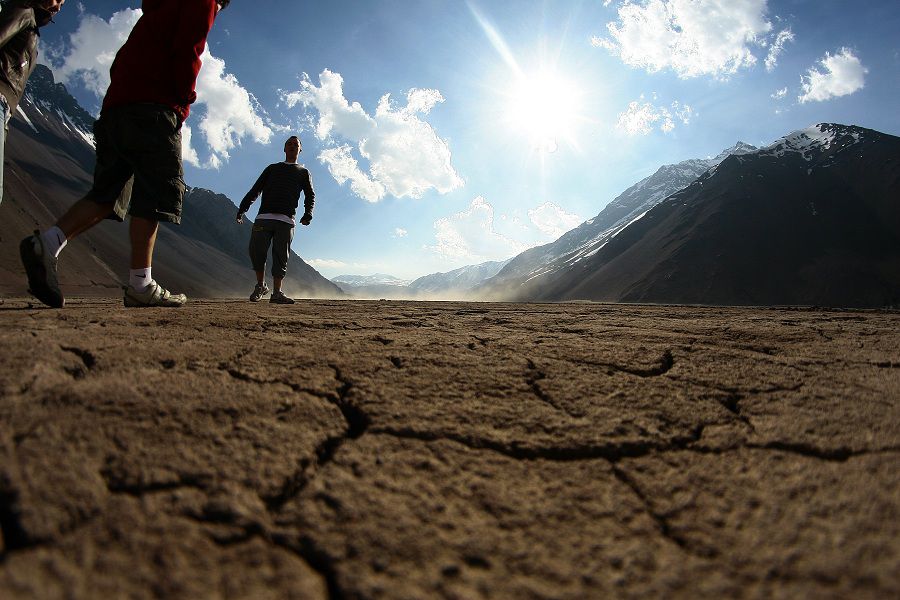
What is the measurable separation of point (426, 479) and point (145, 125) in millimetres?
2536

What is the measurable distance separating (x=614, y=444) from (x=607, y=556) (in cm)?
36

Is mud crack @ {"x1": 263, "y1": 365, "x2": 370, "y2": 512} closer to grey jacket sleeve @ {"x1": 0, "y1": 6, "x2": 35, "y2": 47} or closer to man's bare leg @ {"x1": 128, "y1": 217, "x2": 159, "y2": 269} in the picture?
man's bare leg @ {"x1": 128, "y1": 217, "x2": 159, "y2": 269}

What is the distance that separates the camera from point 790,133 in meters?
65.2

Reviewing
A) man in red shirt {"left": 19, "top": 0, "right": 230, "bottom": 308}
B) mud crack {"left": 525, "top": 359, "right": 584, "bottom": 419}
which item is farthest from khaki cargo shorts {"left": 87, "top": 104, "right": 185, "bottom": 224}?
mud crack {"left": 525, "top": 359, "right": 584, "bottom": 419}

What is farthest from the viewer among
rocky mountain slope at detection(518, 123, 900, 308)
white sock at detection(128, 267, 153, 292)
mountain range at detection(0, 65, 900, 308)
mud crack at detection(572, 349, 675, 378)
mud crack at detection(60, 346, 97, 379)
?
rocky mountain slope at detection(518, 123, 900, 308)

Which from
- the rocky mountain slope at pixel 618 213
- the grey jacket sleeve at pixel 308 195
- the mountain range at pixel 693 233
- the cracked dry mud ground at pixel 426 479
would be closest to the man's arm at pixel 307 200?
the grey jacket sleeve at pixel 308 195

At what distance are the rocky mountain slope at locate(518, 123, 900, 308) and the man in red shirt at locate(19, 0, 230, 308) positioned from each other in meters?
46.4

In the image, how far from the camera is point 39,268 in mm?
2031

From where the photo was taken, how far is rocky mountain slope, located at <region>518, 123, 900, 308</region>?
136ft

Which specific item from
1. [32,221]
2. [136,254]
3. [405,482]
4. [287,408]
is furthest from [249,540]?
[32,221]

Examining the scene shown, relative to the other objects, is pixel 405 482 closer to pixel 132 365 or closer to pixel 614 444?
pixel 614 444

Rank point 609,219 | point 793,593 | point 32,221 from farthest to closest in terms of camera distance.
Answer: point 609,219, point 32,221, point 793,593

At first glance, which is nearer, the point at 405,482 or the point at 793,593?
the point at 793,593

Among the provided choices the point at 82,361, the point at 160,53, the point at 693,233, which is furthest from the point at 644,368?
the point at 693,233
